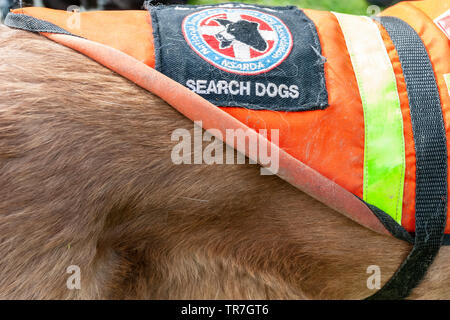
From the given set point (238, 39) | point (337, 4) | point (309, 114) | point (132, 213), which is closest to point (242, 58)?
point (238, 39)

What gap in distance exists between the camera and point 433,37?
1.13 m

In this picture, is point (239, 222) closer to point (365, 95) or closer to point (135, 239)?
point (135, 239)

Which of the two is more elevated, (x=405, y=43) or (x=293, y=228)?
(x=405, y=43)

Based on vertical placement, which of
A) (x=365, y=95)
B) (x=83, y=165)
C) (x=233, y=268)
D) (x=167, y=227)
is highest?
(x=365, y=95)

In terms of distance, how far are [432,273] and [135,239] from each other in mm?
728

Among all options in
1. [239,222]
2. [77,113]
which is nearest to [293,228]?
[239,222]

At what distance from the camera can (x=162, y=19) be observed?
42.8 inches

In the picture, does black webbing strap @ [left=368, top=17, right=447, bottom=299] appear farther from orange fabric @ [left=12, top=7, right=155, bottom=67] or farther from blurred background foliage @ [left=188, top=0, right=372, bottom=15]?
blurred background foliage @ [left=188, top=0, right=372, bottom=15]

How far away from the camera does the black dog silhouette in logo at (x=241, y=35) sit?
105 centimetres

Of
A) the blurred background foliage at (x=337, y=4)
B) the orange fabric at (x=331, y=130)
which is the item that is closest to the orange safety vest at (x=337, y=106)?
the orange fabric at (x=331, y=130)

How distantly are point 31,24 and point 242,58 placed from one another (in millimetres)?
Answer: 496

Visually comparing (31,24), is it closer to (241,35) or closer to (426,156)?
(241,35)

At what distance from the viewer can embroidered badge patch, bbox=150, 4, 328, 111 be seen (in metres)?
0.99

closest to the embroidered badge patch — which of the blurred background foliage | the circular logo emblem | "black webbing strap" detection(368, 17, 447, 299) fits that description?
the circular logo emblem
